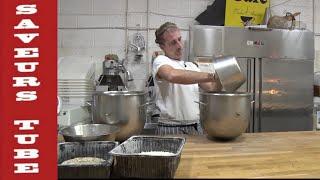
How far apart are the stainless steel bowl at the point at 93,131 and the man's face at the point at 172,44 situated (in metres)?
0.75

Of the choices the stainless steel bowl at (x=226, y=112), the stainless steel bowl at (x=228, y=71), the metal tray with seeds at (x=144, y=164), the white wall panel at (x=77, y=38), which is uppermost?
the white wall panel at (x=77, y=38)

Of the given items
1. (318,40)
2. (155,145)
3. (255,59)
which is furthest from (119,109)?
(318,40)

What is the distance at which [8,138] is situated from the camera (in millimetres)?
972

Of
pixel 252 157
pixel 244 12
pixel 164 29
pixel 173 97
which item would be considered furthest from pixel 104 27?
pixel 252 157

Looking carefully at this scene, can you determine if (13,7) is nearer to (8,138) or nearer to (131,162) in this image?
(8,138)

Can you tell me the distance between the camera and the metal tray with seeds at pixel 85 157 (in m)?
0.99

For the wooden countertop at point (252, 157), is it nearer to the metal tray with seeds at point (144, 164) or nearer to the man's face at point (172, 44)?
the metal tray with seeds at point (144, 164)

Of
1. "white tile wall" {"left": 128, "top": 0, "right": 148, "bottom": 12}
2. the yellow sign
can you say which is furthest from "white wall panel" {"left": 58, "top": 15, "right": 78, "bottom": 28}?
the yellow sign

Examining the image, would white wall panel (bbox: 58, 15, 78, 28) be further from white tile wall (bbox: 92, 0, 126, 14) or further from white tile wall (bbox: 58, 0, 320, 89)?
white tile wall (bbox: 92, 0, 126, 14)

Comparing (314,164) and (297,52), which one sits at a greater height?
(297,52)

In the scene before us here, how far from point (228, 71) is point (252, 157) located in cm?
A: 41

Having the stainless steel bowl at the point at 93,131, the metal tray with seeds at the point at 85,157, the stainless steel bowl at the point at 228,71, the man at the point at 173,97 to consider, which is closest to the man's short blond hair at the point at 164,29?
the man at the point at 173,97

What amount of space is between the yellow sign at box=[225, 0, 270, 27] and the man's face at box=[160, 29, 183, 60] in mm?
1764

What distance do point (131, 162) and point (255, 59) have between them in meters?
2.61
